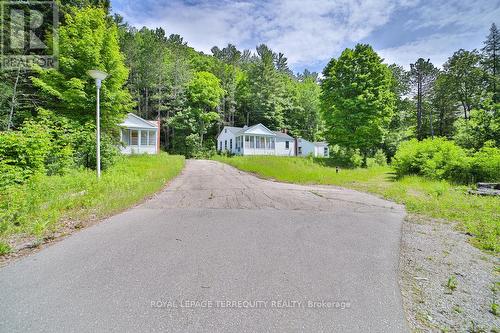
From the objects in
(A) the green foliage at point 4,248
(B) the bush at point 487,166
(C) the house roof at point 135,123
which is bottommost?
(A) the green foliage at point 4,248

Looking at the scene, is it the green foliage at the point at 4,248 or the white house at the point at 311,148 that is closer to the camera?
the green foliage at the point at 4,248

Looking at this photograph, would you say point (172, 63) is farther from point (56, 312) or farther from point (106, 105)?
point (56, 312)

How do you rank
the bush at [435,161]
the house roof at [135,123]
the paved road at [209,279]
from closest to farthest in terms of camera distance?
1. the paved road at [209,279]
2. the bush at [435,161]
3. the house roof at [135,123]

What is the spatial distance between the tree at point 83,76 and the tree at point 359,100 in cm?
2039

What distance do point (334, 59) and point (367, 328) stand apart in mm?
30345

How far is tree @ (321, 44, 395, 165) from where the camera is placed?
24766 mm

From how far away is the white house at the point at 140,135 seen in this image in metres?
25.0

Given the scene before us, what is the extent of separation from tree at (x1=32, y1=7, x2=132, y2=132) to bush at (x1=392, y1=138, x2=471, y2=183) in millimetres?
19112

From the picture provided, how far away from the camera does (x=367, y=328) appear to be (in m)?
2.33

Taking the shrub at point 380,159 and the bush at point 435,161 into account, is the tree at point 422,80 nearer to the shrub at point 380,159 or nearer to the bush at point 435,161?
the shrub at point 380,159

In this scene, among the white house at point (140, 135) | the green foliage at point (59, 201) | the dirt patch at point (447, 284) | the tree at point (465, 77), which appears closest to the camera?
the dirt patch at point (447, 284)

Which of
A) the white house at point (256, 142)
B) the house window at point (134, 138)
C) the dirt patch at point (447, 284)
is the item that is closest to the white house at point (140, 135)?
the house window at point (134, 138)

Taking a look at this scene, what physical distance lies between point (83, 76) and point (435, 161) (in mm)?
21697

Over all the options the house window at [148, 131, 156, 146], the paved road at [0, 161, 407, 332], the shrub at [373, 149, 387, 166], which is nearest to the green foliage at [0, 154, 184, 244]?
the paved road at [0, 161, 407, 332]
